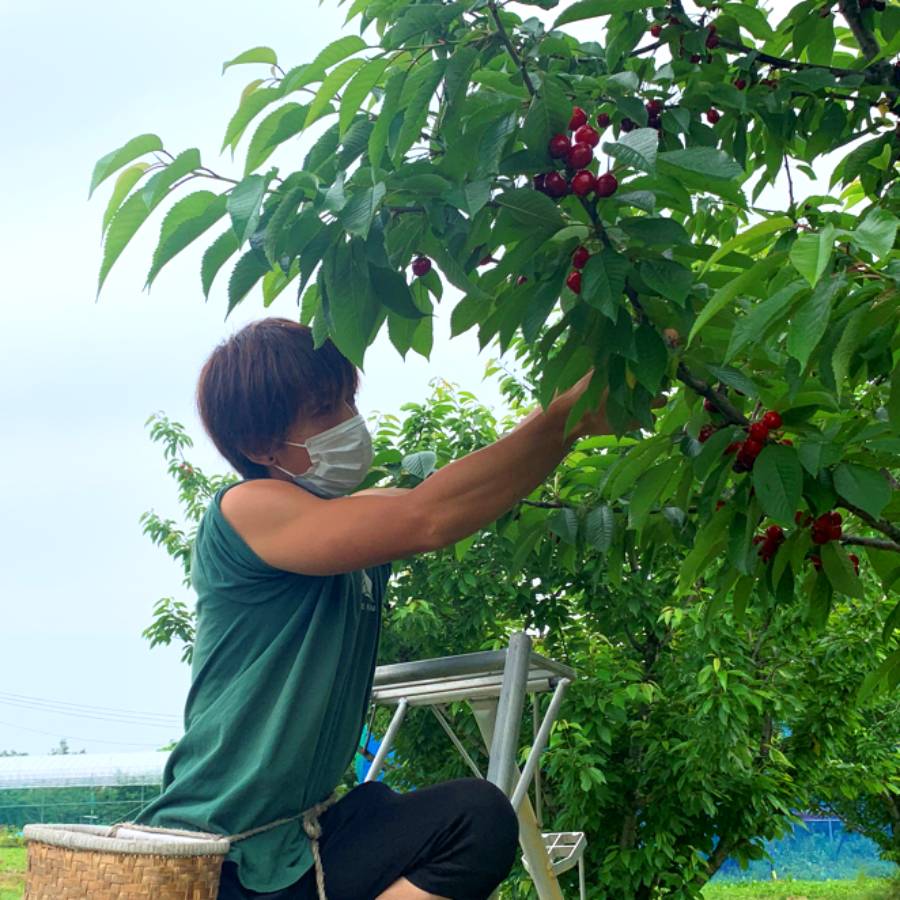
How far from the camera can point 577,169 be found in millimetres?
1145

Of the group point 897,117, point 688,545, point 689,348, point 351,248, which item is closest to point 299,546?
point 351,248

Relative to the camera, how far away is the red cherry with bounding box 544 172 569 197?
45.6 inches

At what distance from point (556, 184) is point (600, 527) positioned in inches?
25.8

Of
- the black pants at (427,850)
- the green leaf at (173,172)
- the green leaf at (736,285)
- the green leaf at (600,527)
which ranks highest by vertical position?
the green leaf at (173,172)

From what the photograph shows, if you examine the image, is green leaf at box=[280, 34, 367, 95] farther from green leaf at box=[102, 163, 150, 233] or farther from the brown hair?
the brown hair

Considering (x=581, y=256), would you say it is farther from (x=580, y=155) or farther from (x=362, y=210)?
(x=362, y=210)

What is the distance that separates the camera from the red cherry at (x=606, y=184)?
3.75 feet

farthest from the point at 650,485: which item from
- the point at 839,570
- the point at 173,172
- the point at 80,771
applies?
the point at 80,771

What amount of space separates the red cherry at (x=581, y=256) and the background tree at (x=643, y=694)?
3.35m

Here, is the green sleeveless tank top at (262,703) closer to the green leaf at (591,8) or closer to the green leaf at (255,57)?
the green leaf at (255,57)

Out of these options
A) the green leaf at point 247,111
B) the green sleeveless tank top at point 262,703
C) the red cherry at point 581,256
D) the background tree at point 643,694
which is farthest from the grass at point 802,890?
the red cherry at point 581,256

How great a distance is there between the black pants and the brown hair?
0.46 m

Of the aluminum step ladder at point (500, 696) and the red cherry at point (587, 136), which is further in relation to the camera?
the aluminum step ladder at point (500, 696)

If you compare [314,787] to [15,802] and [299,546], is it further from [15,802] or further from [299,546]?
[15,802]
